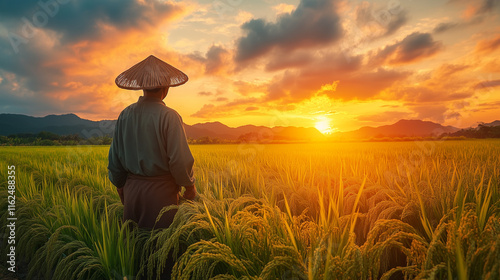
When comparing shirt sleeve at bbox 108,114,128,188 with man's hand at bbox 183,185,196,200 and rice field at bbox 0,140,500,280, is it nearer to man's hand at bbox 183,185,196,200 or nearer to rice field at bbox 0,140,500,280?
rice field at bbox 0,140,500,280

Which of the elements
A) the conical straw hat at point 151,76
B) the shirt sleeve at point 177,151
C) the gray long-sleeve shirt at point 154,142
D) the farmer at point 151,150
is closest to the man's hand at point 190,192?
the farmer at point 151,150

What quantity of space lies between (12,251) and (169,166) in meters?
2.60

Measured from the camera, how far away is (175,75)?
9.73ft

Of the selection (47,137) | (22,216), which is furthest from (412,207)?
(47,137)

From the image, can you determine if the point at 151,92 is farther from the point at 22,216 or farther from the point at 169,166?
the point at 22,216

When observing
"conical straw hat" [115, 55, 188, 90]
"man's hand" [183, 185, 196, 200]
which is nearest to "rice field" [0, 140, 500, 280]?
"man's hand" [183, 185, 196, 200]

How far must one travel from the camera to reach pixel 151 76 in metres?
2.84

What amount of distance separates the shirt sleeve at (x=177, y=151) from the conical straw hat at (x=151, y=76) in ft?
1.38

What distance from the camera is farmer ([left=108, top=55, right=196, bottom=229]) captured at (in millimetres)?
2643

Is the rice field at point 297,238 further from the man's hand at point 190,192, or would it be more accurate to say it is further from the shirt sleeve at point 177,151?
the shirt sleeve at point 177,151

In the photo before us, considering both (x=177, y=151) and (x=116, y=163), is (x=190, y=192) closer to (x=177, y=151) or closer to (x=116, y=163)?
(x=177, y=151)

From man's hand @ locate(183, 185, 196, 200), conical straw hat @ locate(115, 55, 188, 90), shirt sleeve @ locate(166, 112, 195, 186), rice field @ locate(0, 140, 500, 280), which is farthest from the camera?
man's hand @ locate(183, 185, 196, 200)

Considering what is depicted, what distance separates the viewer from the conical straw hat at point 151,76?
278 centimetres

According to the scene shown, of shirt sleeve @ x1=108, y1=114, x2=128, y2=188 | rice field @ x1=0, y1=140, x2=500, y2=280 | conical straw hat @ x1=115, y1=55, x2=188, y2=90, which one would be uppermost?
conical straw hat @ x1=115, y1=55, x2=188, y2=90
